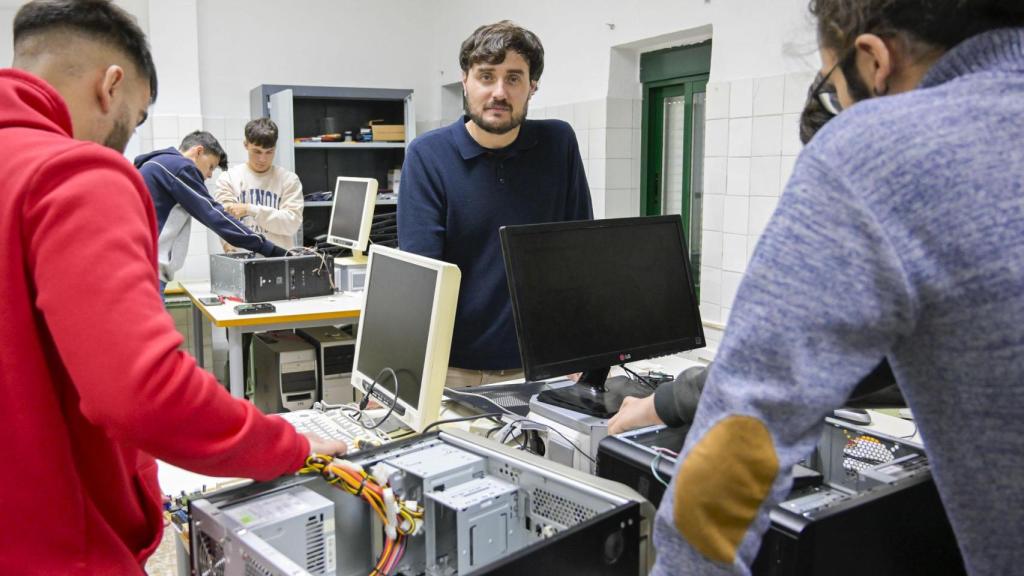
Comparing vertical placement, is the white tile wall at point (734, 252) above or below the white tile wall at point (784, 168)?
below

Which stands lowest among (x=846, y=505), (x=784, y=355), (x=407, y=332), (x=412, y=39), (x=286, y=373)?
(x=286, y=373)

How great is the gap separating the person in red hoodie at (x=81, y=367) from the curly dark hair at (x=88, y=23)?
179 mm

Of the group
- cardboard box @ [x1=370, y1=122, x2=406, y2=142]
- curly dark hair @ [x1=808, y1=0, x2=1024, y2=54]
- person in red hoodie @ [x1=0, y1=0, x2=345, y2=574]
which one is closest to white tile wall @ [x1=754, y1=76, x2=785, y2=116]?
curly dark hair @ [x1=808, y1=0, x2=1024, y2=54]

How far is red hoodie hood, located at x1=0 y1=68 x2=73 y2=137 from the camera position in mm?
960

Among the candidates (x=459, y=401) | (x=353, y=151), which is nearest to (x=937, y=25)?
(x=459, y=401)

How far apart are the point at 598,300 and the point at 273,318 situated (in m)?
2.27

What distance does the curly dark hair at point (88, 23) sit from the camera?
1.17 m

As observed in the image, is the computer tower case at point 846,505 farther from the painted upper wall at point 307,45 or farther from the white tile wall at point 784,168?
the painted upper wall at point 307,45

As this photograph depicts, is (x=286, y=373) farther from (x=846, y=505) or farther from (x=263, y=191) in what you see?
(x=846, y=505)

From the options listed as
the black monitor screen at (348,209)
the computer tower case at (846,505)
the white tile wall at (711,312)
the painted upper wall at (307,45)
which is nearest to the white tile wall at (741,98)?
the white tile wall at (711,312)

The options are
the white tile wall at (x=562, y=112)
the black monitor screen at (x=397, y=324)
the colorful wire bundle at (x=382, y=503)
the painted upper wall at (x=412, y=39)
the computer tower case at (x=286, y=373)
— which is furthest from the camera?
the white tile wall at (x=562, y=112)

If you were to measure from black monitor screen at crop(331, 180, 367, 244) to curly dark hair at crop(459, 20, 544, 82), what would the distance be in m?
2.35

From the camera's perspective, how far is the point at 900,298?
0.66 m

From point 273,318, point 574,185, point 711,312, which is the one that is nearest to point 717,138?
point 711,312
